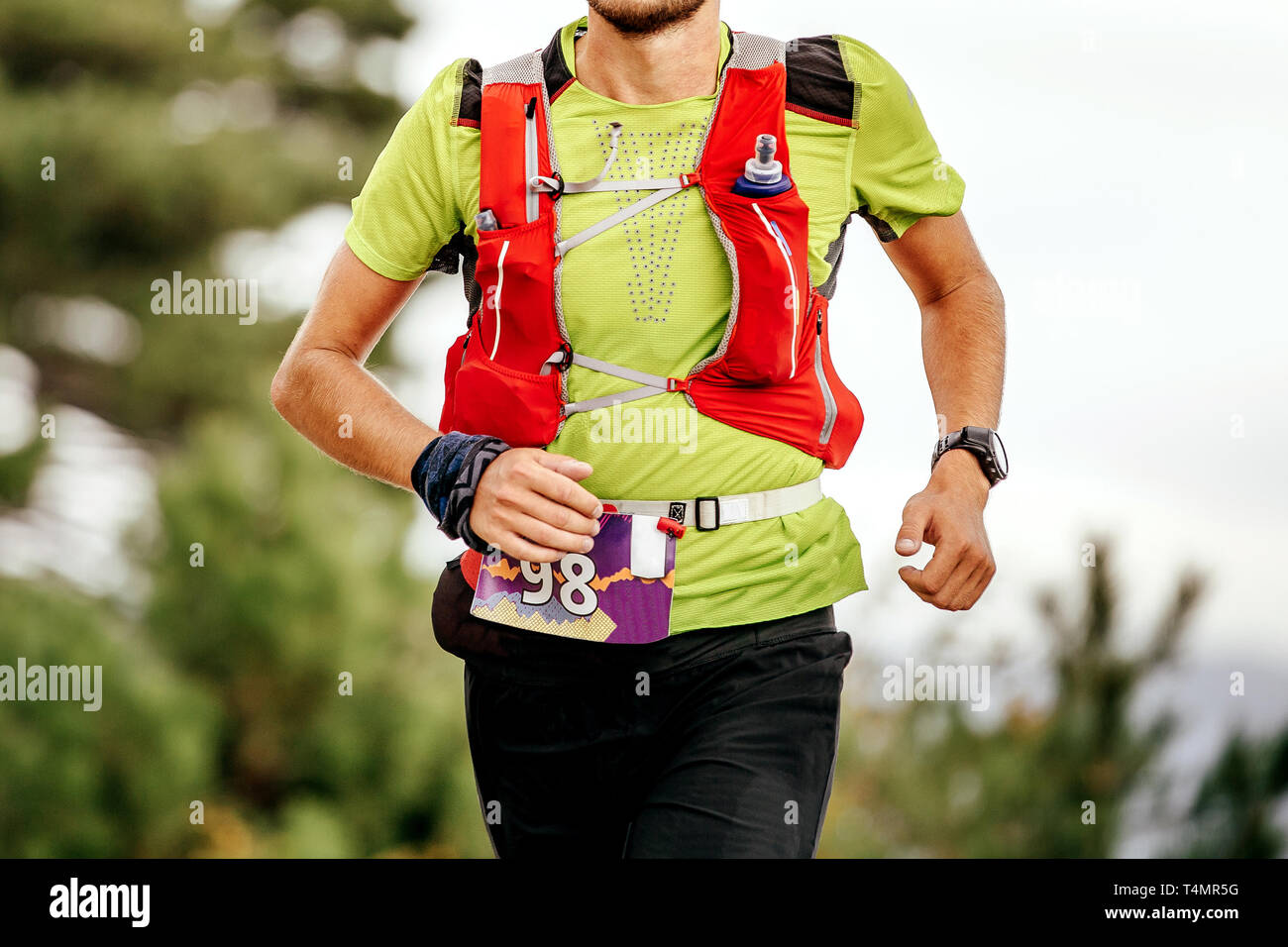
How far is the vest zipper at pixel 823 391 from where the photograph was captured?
202 centimetres

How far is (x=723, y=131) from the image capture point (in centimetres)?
197

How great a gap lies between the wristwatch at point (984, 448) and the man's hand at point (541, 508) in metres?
0.61

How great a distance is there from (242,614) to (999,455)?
7.08 metres

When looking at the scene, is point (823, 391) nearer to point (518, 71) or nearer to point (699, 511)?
point (699, 511)

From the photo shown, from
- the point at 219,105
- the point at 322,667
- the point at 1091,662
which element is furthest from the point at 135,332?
the point at 1091,662

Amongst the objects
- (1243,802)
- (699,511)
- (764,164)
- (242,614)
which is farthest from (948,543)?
(242,614)

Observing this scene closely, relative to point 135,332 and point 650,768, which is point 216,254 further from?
point 650,768

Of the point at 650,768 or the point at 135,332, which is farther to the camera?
the point at 135,332

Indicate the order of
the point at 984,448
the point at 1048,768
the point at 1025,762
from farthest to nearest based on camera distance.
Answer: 1. the point at 1025,762
2. the point at 1048,768
3. the point at 984,448

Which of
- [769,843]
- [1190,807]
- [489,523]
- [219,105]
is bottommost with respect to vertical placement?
[1190,807]

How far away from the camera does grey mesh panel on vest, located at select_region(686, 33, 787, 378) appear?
1917mm

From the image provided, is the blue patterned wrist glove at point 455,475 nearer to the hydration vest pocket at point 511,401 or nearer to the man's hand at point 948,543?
the hydration vest pocket at point 511,401

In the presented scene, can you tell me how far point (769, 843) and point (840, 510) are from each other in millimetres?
497

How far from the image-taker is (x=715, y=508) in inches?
75.9
